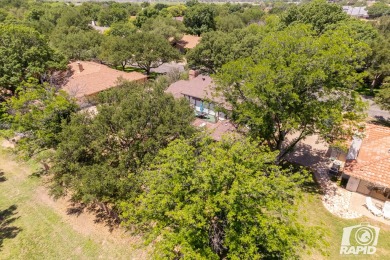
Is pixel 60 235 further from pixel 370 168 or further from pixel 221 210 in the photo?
pixel 370 168

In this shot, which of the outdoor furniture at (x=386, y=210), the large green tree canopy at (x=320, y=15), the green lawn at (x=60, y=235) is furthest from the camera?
the large green tree canopy at (x=320, y=15)

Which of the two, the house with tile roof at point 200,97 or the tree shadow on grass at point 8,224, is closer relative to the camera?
the tree shadow on grass at point 8,224

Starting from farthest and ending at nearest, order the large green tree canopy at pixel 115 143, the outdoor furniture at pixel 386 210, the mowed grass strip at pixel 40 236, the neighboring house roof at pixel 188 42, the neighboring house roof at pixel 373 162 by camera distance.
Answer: the neighboring house roof at pixel 188 42, the neighboring house roof at pixel 373 162, the outdoor furniture at pixel 386 210, the mowed grass strip at pixel 40 236, the large green tree canopy at pixel 115 143

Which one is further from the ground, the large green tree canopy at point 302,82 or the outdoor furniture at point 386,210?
the large green tree canopy at point 302,82

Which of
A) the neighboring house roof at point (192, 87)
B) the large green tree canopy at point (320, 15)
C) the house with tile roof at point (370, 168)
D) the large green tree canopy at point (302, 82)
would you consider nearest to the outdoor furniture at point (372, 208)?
the house with tile roof at point (370, 168)

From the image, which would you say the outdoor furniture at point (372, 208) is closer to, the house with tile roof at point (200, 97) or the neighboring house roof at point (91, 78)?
the house with tile roof at point (200, 97)

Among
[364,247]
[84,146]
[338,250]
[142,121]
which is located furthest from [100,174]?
[364,247]

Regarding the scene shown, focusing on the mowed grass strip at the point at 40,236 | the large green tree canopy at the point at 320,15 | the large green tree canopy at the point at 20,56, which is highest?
the large green tree canopy at the point at 320,15
